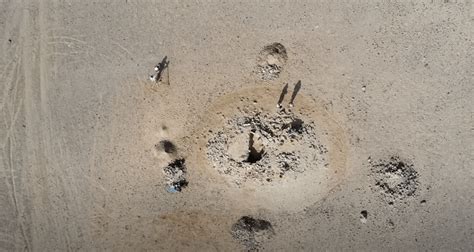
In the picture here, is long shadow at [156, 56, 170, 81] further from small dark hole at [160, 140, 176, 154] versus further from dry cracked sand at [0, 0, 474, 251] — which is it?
small dark hole at [160, 140, 176, 154]

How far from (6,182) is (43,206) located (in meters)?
0.77

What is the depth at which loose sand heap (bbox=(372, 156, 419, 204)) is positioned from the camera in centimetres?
802

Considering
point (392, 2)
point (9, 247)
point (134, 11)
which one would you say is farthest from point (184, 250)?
point (392, 2)

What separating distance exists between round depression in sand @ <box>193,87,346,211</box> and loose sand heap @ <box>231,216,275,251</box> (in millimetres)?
470

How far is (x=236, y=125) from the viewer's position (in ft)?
26.0

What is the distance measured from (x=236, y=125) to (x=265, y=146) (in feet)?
2.04

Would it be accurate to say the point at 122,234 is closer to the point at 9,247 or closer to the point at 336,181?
the point at 9,247

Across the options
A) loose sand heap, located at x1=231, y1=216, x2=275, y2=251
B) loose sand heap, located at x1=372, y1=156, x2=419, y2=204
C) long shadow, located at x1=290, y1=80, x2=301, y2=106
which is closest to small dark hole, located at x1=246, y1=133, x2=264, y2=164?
long shadow, located at x1=290, y1=80, x2=301, y2=106

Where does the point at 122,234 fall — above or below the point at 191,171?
below

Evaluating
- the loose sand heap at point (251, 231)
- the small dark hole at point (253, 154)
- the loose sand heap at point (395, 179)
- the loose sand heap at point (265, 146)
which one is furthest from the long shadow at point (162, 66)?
the loose sand heap at point (395, 179)

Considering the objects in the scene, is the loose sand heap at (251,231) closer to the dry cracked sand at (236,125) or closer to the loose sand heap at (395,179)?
the dry cracked sand at (236,125)

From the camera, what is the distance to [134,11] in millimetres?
7883

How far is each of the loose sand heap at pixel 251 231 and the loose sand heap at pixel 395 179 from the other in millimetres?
2106

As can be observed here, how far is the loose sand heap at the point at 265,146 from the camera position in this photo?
7.90 meters
